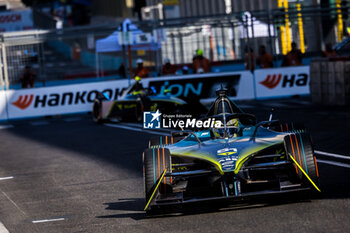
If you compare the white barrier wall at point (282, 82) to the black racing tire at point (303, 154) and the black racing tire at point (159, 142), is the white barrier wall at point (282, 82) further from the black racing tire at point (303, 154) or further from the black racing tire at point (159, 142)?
the black racing tire at point (303, 154)

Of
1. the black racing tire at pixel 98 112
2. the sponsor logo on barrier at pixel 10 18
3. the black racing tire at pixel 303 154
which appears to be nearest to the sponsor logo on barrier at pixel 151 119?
the black racing tire at pixel 303 154

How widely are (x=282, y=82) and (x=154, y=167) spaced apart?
1710 centimetres

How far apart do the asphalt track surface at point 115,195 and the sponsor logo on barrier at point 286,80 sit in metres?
6.25

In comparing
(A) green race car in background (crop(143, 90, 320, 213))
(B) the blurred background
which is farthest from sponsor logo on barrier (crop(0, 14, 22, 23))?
(A) green race car in background (crop(143, 90, 320, 213))

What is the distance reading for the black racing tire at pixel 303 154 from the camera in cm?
779

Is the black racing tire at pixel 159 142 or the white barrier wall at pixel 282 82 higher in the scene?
the black racing tire at pixel 159 142

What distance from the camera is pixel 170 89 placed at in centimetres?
2439

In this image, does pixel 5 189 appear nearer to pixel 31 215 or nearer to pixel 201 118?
pixel 31 215

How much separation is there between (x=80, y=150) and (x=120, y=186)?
527 centimetres

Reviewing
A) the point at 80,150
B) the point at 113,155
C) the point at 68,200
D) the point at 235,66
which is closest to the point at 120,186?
the point at 68,200

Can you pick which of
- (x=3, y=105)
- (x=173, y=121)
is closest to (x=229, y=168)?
(x=173, y=121)

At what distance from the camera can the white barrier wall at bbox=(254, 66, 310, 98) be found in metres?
24.6

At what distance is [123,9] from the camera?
60750 millimetres

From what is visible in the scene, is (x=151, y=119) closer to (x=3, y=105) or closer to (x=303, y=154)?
(x=303, y=154)
